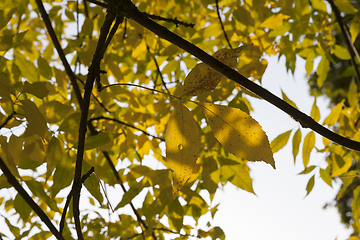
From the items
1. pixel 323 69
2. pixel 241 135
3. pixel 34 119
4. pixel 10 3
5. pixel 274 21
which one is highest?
pixel 10 3

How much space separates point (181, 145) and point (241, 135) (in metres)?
0.09

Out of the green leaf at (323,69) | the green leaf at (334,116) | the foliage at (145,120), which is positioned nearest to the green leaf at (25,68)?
the foliage at (145,120)

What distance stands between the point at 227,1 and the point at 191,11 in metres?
0.39

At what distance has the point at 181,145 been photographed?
1.44ft

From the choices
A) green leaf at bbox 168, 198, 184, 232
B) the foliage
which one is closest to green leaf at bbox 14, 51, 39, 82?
the foliage

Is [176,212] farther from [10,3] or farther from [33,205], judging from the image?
[10,3]

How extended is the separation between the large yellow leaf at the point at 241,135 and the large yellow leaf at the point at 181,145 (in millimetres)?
38

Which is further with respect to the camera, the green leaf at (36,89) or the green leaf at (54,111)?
the green leaf at (54,111)

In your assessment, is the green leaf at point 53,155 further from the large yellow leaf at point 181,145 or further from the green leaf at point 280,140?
the green leaf at point 280,140

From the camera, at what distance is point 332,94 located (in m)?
7.74

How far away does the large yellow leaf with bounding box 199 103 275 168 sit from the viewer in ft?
1.32

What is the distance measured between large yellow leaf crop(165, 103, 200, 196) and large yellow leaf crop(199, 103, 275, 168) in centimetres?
4

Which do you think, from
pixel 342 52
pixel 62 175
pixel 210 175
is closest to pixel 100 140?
pixel 62 175

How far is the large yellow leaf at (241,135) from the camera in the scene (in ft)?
1.32
